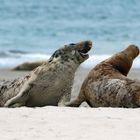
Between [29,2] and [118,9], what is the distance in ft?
20.0

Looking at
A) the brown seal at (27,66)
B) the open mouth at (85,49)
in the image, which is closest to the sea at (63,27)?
the brown seal at (27,66)

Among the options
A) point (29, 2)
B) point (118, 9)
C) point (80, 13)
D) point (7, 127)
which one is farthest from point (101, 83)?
point (29, 2)

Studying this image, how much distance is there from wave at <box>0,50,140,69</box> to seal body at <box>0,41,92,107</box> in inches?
290

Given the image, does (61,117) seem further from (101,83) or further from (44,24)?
(44,24)

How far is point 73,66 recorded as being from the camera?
889 cm

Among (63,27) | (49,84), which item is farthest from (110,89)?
(63,27)

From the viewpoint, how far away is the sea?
62.9 feet

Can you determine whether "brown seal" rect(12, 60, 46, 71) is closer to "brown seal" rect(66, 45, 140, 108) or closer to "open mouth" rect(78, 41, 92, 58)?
"open mouth" rect(78, 41, 92, 58)

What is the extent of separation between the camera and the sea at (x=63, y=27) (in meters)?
19.2

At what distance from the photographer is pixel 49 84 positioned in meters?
8.64

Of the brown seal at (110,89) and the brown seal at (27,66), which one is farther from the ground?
the brown seal at (110,89)

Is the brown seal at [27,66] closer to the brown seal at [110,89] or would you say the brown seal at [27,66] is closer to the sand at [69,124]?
the brown seal at [110,89]

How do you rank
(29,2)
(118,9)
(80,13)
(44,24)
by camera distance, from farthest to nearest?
(29,2)
(118,9)
(80,13)
(44,24)

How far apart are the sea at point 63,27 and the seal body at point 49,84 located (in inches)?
293
